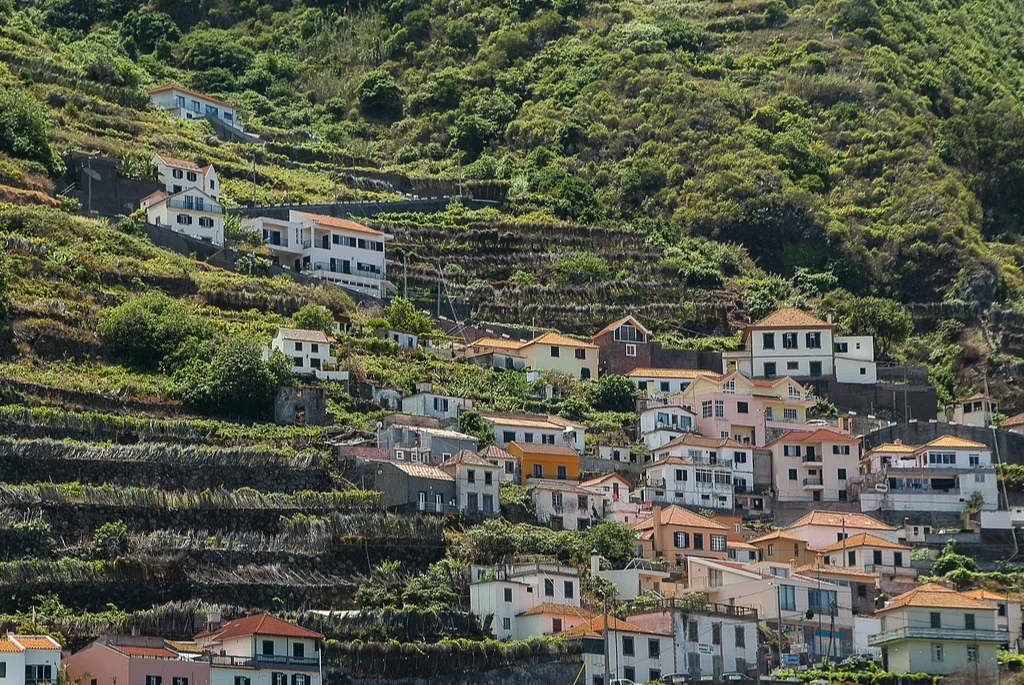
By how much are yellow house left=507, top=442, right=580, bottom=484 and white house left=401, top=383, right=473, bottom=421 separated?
4.04m

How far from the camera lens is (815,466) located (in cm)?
9544

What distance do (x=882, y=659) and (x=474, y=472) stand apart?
638 inches

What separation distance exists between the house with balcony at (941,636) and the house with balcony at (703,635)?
4.68 m

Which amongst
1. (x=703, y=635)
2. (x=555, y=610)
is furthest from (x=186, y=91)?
(x=703, y=635)

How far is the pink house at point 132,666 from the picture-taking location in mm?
65938

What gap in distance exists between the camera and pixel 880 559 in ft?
286

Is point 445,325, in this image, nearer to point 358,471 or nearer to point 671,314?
point 671,314

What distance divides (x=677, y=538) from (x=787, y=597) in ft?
18.8

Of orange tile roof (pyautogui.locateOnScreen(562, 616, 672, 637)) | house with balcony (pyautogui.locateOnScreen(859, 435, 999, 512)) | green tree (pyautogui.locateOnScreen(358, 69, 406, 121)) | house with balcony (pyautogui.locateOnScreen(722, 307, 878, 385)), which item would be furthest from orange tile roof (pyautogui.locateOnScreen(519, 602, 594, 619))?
green tree (pyautogui.locateOnScreen(358, 69, 406, 121))

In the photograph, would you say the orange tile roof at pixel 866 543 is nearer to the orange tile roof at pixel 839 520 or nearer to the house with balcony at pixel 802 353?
the orange tile roof at pixel 839 520

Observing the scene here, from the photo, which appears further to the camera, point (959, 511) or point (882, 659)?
point (959, 511)

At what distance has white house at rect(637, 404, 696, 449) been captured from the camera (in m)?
96.4

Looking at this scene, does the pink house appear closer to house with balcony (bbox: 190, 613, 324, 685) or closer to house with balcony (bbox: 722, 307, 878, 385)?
house with balcony (bbox: 190, 613, 324, 685)

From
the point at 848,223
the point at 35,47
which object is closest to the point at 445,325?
the point at 848,223
